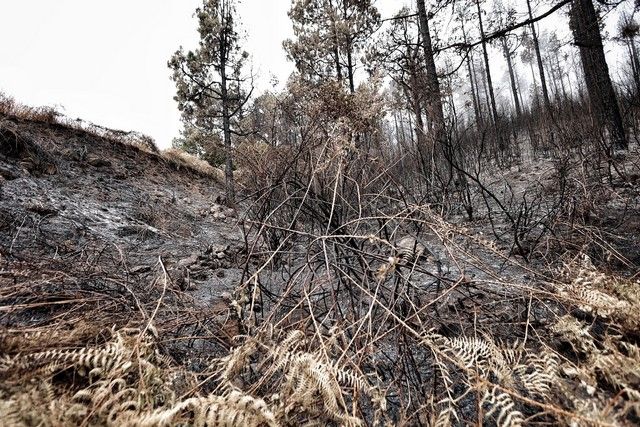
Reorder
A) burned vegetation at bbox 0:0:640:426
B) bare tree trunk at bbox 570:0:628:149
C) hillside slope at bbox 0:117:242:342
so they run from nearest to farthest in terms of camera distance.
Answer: burned vegetation at bbox 0:0:640:426
hillside slope at bbox 0:117:242:342
bare tree trunk at bbox 570:0:628:149

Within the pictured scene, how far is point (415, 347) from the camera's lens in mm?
1462

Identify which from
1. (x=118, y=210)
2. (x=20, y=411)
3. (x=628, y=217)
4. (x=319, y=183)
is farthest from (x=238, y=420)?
(x=118, y=210)

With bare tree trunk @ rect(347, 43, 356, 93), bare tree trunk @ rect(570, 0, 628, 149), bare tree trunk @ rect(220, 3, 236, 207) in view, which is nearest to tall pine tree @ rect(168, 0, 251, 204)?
bare tree trunk @ rect(220, 3, 236, 207)

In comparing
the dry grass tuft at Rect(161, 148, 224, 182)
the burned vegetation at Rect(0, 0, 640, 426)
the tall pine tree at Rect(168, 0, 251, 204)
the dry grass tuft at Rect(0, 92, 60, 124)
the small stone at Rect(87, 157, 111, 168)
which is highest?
the tall pine tree at Rect(168, 0, 251, 204)

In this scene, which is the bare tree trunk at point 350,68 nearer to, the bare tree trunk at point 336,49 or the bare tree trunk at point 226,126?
the bare tree trunk at point 336,49

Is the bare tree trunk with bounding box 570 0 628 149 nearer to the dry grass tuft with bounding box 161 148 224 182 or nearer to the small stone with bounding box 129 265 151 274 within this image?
the small stone with bounding box 129 265 151 274

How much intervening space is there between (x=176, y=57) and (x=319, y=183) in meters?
8.78

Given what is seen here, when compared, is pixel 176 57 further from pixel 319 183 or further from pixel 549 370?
pixel 549 370

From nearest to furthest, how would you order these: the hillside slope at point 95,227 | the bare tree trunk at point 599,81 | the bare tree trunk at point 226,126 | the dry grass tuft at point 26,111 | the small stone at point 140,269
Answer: the hillside slope at point 95,227
the small stone at point 140,269
the bare tree trunk at point 599,81
the dry grass tuft at point 26,111
the bare tree trunk at point 226,126

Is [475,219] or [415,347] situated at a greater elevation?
[475,219]

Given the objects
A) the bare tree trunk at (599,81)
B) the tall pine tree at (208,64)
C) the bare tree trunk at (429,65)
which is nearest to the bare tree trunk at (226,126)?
the tall pine tree at (208,64)

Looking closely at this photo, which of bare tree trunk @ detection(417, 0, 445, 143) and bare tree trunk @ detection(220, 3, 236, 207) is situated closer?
bare tree trunk @ detection(417, 0, 445, 143)

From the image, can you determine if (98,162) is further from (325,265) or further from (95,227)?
(325,265)

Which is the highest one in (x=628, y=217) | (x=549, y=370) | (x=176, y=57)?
(x=176, y=57)
